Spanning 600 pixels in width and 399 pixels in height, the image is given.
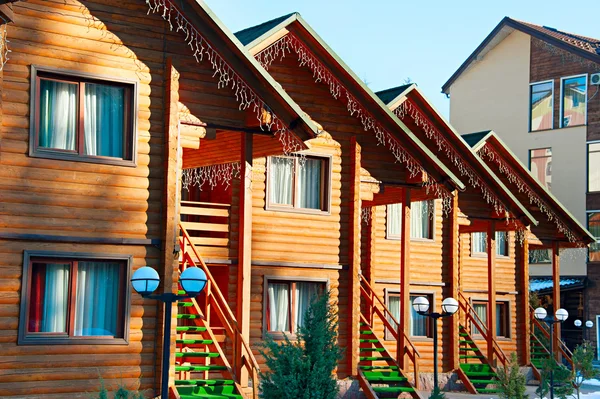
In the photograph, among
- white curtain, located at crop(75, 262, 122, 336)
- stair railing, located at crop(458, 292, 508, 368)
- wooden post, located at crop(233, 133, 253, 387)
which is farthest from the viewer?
stair railing, located at crop(458, 292, 508, 368)

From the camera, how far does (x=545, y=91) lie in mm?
43781

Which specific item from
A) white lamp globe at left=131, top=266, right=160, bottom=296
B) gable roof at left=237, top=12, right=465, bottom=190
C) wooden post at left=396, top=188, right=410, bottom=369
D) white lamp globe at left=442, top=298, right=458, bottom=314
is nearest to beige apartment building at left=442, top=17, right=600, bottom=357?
wooden post at left=396, top=188, right=410, bottom=369

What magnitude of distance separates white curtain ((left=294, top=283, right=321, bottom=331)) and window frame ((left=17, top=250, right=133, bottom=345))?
18.1 feet

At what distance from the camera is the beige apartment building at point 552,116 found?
41906 millimetres

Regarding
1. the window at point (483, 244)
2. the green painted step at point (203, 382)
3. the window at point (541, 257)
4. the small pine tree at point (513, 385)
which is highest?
the window at point (483, 244)

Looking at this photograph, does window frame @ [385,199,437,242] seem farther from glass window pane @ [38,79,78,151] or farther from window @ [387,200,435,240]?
glass window pane @ [38,79,78,151]

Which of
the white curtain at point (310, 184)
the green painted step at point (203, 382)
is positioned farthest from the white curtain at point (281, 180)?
the green painted step at point (203, 382)

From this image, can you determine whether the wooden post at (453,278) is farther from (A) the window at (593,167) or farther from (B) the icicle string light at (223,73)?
(A) the window at (593,167)

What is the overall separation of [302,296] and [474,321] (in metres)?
8.94

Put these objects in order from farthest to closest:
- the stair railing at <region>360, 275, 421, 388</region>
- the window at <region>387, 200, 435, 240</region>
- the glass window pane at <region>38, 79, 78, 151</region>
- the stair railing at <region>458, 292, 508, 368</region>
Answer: the stair railing at <region>458, 292, 508, 368</region>, the window at <region>387, 200, 435, 240</region>, the stair railing at <region>360, 275, 421, 388</region>, the glass window pane at <region>38, 79, 78, 151</region>

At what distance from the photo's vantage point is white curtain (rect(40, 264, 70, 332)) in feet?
50.0

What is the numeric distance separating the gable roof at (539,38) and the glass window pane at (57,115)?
100ft

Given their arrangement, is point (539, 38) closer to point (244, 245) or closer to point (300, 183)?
point (300, 183)

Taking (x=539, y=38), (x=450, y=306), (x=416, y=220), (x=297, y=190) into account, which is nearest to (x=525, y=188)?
(x=416, y=220)
